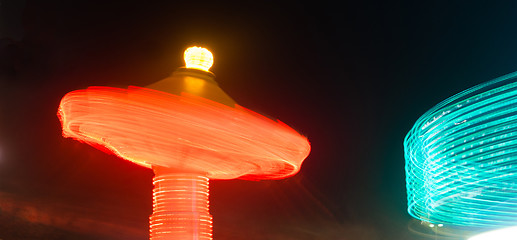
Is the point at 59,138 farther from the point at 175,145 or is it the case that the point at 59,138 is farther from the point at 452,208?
the point at 452,208

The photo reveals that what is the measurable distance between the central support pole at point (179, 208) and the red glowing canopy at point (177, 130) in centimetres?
15

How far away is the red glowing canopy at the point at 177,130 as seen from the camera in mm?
6016

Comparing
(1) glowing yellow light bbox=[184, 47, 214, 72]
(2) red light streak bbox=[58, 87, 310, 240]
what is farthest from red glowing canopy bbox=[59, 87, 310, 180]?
(1) glowing yellow light bbox=[184, 47, 214, 72]

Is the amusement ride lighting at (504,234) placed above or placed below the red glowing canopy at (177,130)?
below

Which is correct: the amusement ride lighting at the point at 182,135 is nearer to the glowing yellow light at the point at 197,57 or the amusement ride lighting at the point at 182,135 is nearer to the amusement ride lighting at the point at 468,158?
the glowing yellow light at the point at 197,57

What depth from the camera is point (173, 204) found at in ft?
21.3

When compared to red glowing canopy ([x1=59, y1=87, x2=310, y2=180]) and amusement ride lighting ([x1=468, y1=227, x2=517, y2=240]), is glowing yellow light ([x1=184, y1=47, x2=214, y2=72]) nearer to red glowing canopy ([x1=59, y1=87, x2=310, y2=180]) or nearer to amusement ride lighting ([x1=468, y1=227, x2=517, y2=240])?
red glowing canopy ([x1=59, y1=87, x2=310, y2=180])

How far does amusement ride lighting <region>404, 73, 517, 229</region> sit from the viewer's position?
6.14 m

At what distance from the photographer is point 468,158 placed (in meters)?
6.57

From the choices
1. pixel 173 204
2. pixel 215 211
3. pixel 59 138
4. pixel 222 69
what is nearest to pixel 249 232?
pixel 215 211

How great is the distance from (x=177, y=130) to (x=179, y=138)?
4.4 inches

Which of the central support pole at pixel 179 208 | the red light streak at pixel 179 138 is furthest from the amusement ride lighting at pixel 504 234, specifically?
the central support pole at pixel 179 208

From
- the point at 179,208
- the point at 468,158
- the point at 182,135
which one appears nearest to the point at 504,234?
the point at 468,158

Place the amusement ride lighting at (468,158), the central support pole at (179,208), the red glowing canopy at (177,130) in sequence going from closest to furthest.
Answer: the red glowing canopy at (177,130), the amusement ride lighting at (468,158), the central support pole at (179,208)
